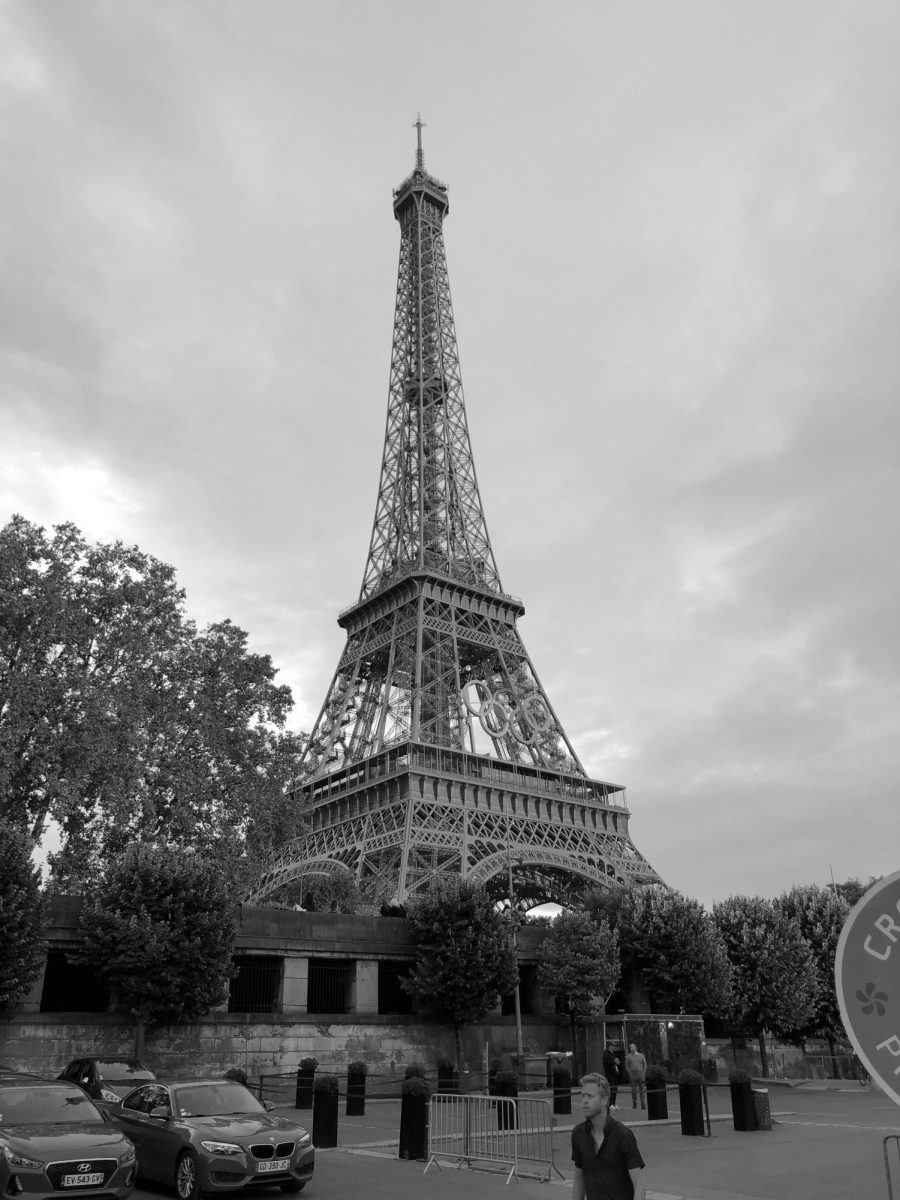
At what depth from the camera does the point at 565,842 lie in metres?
63.4

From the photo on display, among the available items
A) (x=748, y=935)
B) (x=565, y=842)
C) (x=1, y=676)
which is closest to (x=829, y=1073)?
(x=748, y=935)

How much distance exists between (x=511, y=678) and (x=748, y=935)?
33207 millimetres

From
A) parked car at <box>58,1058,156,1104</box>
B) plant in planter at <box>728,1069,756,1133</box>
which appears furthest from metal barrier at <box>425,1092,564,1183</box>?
parked car at <box>58,1058,156,1104</box>

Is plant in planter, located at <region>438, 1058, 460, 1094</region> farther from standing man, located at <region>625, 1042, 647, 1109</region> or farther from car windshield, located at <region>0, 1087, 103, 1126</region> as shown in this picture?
car windshield, located at <region>0, 1087, 103, 1126</region>

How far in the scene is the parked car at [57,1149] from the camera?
11.8 meters

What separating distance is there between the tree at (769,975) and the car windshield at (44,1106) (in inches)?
1332

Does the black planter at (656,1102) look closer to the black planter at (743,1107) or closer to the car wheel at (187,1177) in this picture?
the black planter at (743,1107)

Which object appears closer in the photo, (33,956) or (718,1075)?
(33,956)

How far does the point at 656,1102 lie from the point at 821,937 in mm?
29141

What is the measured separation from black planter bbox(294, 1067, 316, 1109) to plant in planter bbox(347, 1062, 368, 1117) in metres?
1.02

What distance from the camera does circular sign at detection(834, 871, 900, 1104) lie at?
4.46 meters

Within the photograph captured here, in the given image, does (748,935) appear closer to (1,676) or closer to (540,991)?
(540,991)

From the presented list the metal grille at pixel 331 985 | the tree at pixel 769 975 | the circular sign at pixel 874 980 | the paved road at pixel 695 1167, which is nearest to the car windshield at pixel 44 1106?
the paved road at pixel 695 1167

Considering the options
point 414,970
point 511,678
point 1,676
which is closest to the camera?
point 1,676
